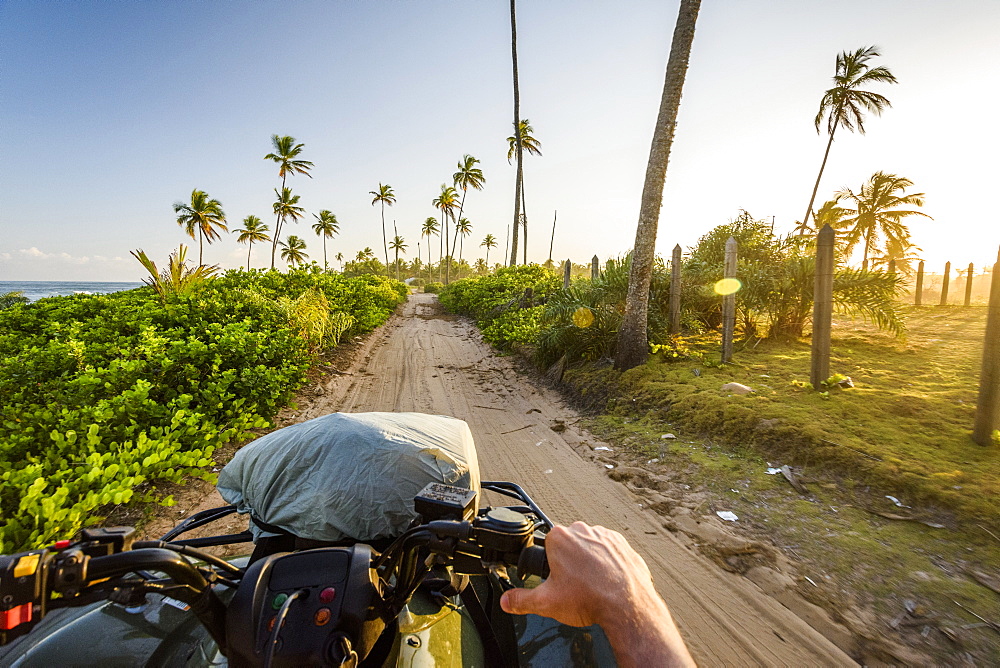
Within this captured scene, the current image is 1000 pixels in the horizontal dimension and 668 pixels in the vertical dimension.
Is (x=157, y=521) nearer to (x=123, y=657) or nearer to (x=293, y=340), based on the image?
(x=123, y=657)

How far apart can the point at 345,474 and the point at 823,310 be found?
580 centimetres

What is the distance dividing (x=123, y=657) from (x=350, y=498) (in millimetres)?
649

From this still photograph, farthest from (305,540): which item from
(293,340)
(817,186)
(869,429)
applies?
(817,186)

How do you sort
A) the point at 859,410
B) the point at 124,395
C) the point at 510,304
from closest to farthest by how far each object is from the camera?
the point at 124,395
the point at 859,410
the point at 510,304

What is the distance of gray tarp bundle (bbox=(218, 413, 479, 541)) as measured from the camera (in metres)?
1.49

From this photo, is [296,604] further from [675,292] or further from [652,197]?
[675,292]

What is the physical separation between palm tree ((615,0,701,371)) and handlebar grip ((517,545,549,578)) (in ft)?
Answer: 20.0

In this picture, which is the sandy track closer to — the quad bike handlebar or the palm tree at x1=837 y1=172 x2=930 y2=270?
the quad bike handlebar

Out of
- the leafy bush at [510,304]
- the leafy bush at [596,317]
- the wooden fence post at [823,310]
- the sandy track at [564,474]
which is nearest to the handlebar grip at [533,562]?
the sandy track at [564,474]

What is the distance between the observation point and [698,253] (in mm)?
10305

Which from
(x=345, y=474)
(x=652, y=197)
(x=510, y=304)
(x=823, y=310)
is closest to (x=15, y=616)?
(x=345, y=474)

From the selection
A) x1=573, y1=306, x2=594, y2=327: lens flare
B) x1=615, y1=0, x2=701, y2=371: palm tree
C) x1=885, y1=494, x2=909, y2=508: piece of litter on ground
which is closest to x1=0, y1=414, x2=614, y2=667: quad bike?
x1=885, y1=494, x2=909, y2=508: piece of litter on ground

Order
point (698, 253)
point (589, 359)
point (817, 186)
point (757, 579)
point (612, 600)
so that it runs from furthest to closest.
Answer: point (817, 186), point (698, 253), point (589, 359), point (757, 579), point (612, 600)

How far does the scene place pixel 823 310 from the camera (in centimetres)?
520
